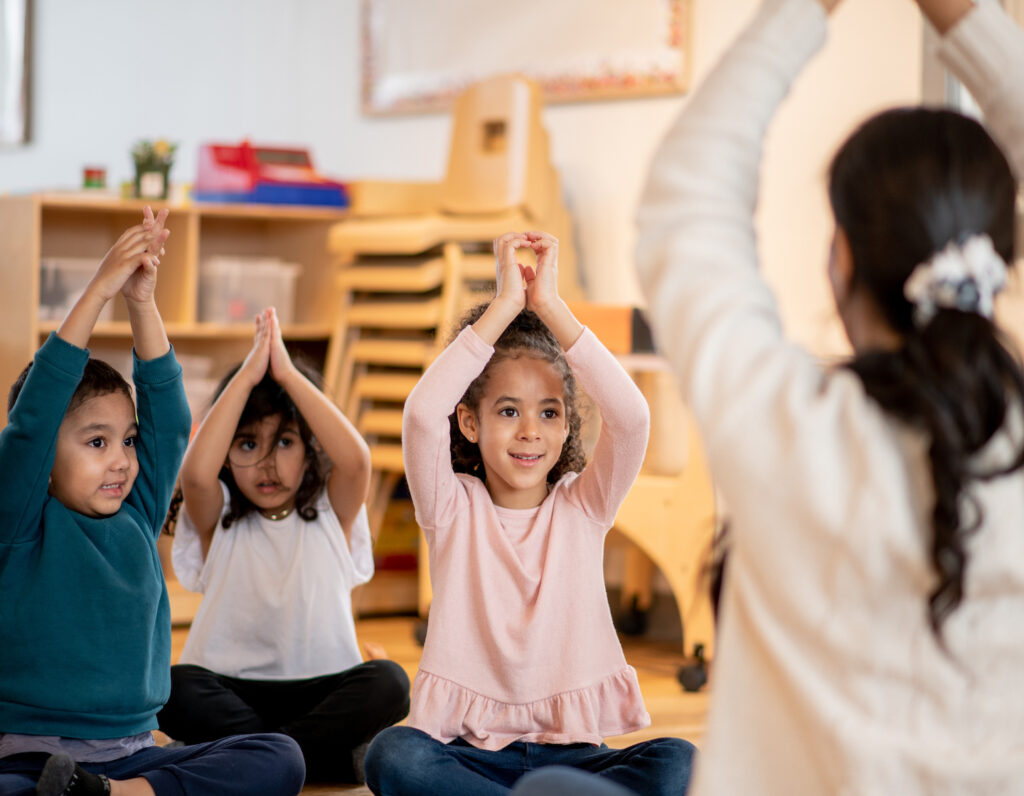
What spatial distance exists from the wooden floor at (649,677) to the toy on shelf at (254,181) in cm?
111

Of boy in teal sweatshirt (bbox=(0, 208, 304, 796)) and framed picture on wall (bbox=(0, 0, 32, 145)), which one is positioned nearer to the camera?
boy in teal sweatshirt (bbox=(0, 208, 304, 796))

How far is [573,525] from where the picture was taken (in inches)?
57.4

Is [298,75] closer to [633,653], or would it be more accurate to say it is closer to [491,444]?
[633,653]

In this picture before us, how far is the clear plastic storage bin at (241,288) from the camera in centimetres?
315

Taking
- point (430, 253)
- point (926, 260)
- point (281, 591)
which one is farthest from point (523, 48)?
point (926, 260)

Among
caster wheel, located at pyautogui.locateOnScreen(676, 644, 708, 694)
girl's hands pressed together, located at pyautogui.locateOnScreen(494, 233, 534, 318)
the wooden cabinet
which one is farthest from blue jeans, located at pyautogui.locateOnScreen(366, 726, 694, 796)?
the wooden cabinet

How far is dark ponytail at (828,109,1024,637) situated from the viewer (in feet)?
2.51

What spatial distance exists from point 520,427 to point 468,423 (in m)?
0.09

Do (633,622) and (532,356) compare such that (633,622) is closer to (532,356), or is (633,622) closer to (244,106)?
(532,356)

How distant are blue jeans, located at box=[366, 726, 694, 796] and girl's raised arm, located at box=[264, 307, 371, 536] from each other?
17.3 inches

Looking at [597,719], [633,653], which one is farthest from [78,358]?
[633,653]

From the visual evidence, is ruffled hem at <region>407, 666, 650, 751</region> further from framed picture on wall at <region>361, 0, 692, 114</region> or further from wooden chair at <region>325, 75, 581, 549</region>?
framed picture on wall at <region>361, 0, 692, 114</region>

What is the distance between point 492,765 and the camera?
1.38m

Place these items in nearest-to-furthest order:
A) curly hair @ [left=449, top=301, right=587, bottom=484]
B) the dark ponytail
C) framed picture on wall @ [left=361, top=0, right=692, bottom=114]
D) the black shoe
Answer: the dark ponytail
the black shoe
curly hair @ [left=449, top=301, right=587, bottom=484]
framed picture on wall @ [left=361, top=0, right=692, bottom=114]
